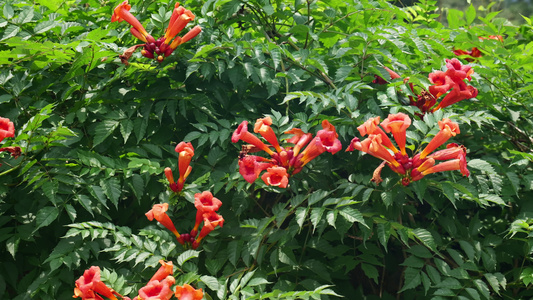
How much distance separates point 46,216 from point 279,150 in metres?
1.41

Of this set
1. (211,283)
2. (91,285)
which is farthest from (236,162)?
(91,285)

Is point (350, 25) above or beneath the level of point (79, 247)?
above

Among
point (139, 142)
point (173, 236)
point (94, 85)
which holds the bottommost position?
point (173, 236)

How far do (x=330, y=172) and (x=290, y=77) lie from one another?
0.66 m

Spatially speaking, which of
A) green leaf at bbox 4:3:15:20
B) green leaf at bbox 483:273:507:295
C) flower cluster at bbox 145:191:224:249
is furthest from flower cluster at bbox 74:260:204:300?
green leaf at bbox 4:3:15:20

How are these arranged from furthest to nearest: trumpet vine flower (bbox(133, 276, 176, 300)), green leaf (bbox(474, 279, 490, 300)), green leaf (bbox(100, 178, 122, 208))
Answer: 1. green leaf (bbox(100, 178, 122, 208))
2. green leaf (bbox(474, 279, 490, 300))
3. trumpet vine flower (bbox(133, 276, 176, 300))

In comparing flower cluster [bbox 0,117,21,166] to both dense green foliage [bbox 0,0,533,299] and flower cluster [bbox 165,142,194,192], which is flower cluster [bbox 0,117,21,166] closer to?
dense green foliage [bbox 0,0,533,299]

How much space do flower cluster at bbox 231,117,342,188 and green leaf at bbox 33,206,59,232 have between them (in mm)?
1142

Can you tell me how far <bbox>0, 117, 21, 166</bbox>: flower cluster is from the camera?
3024 mm

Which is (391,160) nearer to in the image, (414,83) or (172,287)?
(414,83)

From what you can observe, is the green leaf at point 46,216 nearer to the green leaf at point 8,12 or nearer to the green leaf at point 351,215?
the green leaf at point 8,12

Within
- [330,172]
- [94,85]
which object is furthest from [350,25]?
[94,85]

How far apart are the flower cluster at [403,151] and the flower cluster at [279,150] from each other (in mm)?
162

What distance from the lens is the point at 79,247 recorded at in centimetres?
314
